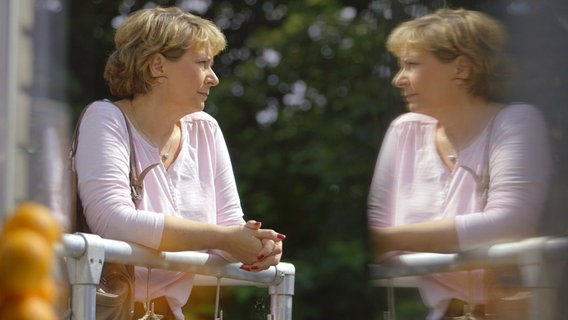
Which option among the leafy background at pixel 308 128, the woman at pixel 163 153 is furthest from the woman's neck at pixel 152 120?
the leafy background at pixel 308 128

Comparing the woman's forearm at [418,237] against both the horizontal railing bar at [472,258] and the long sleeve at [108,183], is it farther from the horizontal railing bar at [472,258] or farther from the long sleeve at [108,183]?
the long sleeve at [108,183]

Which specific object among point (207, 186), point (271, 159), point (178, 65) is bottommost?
point (207, 186)

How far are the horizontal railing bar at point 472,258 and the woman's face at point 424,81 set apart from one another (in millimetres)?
120

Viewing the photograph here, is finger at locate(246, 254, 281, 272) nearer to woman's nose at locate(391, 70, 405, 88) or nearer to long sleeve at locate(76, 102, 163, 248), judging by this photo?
long sleeve at locate(76, 102, 163, 248)

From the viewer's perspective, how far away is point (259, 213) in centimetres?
377

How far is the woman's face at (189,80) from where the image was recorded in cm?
121

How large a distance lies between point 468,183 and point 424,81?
0.37 ft

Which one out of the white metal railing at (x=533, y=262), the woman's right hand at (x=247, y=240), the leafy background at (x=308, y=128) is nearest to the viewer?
the white metal railing at (x=533, y=262)

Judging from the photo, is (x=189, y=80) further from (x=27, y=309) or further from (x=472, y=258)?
(x=27, y=309)

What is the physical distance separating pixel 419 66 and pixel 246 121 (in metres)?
2.91

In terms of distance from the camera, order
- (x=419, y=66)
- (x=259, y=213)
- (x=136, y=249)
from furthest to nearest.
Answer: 1. (x=259, y=213)
2. (x=136, y=249)
3. (x=419, y=66)

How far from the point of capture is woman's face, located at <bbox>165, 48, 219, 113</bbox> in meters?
1.21

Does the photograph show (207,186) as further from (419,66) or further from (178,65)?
(419,66)

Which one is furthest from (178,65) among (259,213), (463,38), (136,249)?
(259,213)
